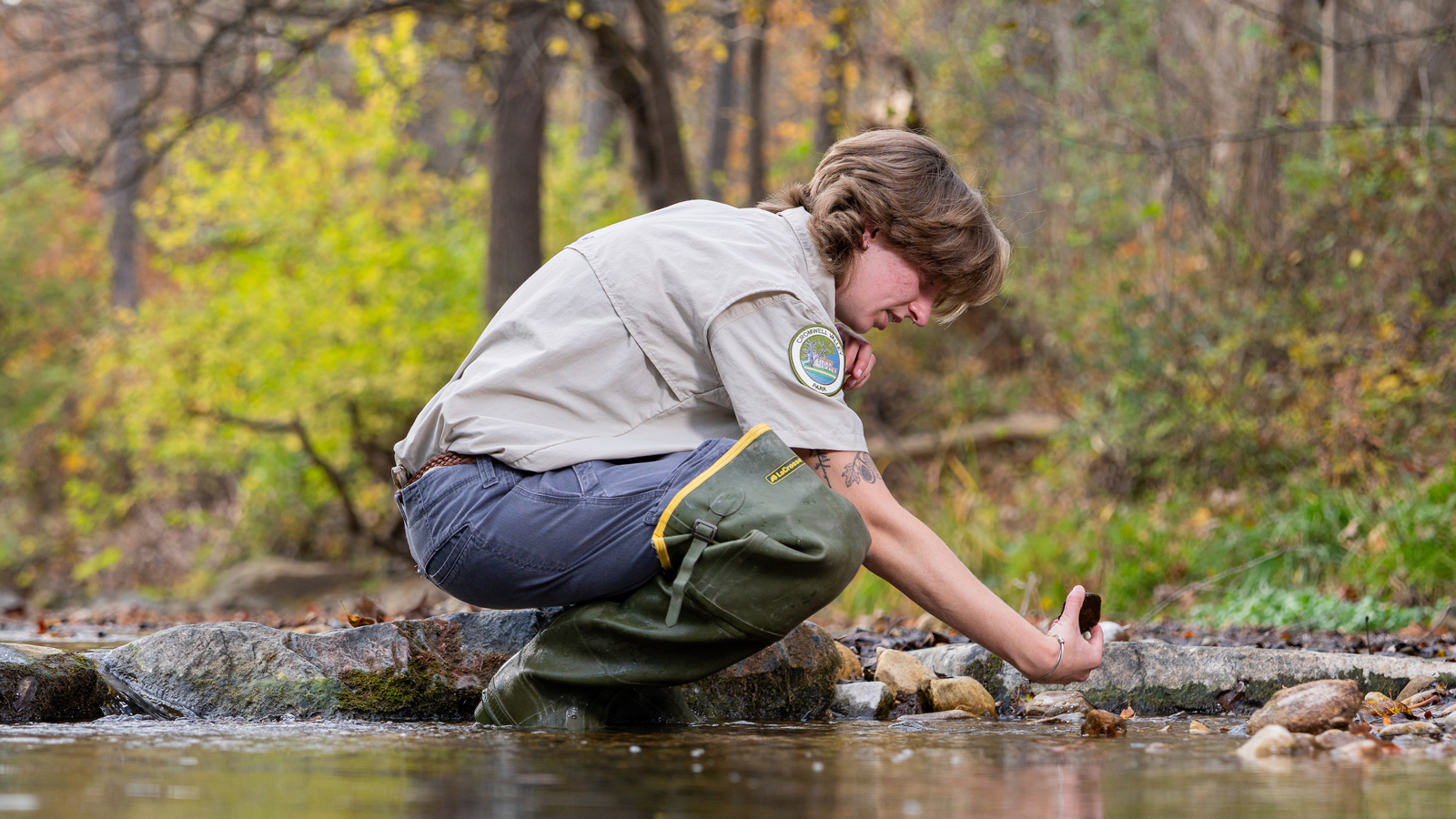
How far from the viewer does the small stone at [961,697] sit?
320cm

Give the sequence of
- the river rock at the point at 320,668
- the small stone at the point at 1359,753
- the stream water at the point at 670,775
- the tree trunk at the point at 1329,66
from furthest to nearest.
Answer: the tree trunk at the point at 1329,66 → the river rock at the point at 320,668 → the small stone at the point at 1359,753 → the stream water at the point at 670,775

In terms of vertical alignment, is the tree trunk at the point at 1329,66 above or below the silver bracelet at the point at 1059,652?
above

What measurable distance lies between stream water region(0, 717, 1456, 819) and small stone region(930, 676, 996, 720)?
1.48ft

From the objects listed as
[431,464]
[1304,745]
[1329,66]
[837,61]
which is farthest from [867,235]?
[837,61]

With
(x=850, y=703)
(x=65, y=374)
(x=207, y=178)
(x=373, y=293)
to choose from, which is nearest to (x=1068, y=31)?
(x=373, y=293)

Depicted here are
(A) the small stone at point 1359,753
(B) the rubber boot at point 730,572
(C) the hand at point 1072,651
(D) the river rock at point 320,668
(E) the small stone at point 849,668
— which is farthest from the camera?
(E) the small stone at point 849,668

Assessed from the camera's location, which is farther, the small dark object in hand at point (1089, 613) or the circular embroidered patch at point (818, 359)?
the small dark object in hand at point (1089, 613)

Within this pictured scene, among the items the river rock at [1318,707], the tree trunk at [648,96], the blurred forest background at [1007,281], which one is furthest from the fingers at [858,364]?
the tree trunk at [648,96]

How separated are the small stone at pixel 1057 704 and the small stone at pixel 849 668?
18.9 inches

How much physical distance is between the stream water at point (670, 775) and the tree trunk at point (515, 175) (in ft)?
26.6

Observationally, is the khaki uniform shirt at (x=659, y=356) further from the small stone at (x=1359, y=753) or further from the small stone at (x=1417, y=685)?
the small stone at (x=1417, y=685)

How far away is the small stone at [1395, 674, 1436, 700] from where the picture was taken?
3.15m

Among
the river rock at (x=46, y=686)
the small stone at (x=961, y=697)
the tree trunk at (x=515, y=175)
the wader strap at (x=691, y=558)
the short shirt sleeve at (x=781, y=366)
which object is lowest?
the small stone at (x=961, y=697)

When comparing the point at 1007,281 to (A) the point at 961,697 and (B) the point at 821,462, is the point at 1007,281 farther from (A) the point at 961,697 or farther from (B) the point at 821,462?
(B) the point at 821,462
